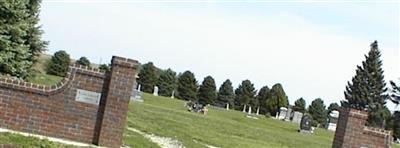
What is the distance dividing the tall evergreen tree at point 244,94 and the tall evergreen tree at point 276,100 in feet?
6.90

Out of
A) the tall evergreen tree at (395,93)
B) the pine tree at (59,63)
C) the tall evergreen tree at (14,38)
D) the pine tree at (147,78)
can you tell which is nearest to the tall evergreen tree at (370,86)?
the tall evergreen tree at (395,93)

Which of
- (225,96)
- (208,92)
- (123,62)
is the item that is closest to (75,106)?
(123,62)

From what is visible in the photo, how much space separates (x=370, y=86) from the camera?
68.2 meters

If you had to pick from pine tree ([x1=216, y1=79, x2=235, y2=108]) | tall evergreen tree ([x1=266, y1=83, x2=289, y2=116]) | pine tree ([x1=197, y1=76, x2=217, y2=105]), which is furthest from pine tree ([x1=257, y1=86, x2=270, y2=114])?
pine tree ([x1=197, y1=76, x2=217, y2=105])

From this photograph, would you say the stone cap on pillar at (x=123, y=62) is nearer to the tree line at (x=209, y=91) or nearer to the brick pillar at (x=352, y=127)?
the brick pillar at (x=352, y=127)

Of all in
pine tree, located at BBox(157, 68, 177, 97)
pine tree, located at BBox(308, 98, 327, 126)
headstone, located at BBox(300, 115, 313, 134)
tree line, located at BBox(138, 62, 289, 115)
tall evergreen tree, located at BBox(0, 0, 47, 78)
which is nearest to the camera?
tall evergreen tree, located at BBox(0, 0, 47, 78)

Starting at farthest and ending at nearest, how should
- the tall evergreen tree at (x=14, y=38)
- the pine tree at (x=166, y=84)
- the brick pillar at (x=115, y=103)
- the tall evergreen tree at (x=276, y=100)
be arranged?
the tall evergreen tree at (x=276, y=100) → the pine tree at (x=166, y=84) → the tall evergreen tree at (x=14, y=38) → the brick pillar at (x=115, y=103)

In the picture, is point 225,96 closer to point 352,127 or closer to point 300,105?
point 300,105

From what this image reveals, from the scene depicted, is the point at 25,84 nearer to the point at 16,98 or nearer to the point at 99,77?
the point at 16,98

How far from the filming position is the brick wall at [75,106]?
13.3 metres

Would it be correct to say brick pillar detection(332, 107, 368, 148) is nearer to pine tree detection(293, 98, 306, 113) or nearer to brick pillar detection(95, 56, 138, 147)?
brick pillar detection(95, 56, 138, 147)

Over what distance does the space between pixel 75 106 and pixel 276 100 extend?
47849mm

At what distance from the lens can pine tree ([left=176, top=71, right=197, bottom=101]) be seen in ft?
194

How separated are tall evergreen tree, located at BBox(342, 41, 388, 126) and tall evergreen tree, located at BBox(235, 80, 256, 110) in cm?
1085
